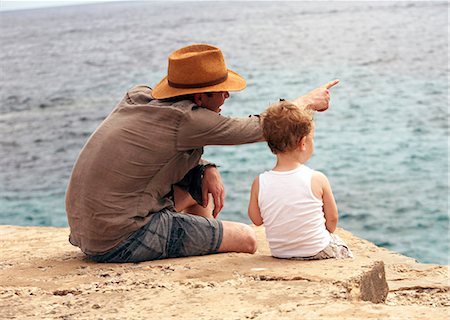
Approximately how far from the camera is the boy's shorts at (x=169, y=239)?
15.6ft

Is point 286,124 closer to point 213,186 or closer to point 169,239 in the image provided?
point 213,186

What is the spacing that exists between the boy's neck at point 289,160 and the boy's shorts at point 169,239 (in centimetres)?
61

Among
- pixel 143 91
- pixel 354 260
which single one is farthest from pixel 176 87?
pixel 354 260

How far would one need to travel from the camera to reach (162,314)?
380cm

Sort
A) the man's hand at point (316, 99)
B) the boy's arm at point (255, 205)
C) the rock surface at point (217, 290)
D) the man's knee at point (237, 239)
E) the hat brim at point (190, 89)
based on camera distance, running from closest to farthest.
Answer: the rock surface at point (217, 290)
the boy's arm at point (255, 205)
the hat brim at point (190, 89)
the man's hand at point (316, 99)
the man's knee at point (237, 239)

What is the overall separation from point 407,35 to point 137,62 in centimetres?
1231

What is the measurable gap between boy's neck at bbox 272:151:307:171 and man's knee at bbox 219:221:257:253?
596 millimetres

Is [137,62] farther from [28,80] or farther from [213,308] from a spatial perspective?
[213,308]

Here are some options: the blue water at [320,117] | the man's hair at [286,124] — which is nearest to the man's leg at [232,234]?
the man's hair at [286,124]

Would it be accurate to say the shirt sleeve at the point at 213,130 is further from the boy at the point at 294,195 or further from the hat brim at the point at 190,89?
the boy at the point at 294,195

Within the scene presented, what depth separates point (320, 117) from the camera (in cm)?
2050

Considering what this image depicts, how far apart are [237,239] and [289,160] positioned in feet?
2.27

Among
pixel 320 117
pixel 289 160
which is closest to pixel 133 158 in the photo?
pixel 289 160

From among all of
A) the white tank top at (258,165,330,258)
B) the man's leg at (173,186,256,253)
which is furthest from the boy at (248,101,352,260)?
the man's leg at (173,186,256,253)
